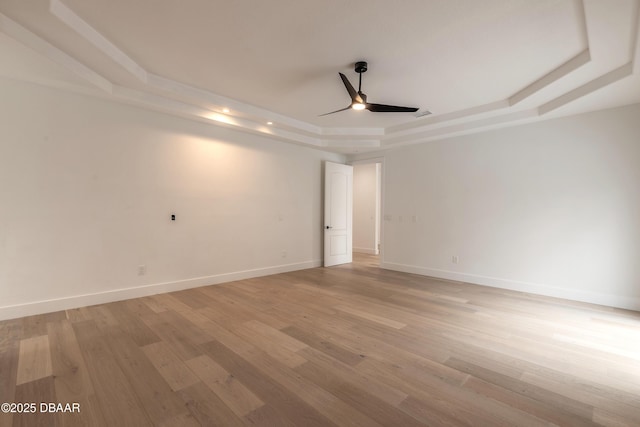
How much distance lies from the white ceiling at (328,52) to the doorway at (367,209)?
14.4 feet

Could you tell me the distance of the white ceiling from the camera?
228 cm

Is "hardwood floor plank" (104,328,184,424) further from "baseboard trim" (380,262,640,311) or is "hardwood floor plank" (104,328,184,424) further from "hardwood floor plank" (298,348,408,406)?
"baseboard trim" (380,262,640,311)

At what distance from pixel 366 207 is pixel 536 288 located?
5066 mm

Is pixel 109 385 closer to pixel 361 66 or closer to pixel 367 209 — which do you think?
pixel 361 66

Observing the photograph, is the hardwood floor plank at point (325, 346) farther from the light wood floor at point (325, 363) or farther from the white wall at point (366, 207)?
the white wall at point (366, 207)

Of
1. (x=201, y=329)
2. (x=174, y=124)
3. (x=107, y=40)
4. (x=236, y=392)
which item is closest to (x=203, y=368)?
(x=236, y=392)

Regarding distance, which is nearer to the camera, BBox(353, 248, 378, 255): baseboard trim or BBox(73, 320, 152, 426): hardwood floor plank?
BBox(73, 320, 152, 426): hardwood floor plank

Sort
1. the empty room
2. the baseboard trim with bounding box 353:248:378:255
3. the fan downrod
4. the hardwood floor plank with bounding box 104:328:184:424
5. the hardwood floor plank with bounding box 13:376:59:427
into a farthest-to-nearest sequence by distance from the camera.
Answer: the baseboard trim with bounding box 353:248:378:255 < the fan downrod < the empty room < the hardwood floor plank with bounding box 104:328:184:424 < the hardwood floor plank with bounding box 13:376:59:427

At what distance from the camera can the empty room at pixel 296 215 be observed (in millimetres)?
2008

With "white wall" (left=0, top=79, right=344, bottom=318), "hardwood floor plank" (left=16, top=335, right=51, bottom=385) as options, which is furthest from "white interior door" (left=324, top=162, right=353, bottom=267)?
"hardwood floor plank" (left=16, top=335, right=51, bottom=385)

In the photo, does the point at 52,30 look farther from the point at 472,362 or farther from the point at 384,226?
the point at 384,226

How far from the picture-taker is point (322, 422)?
1654mm

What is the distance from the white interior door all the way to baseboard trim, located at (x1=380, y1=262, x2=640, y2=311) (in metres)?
1.51

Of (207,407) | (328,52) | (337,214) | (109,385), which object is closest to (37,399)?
(109,385)
